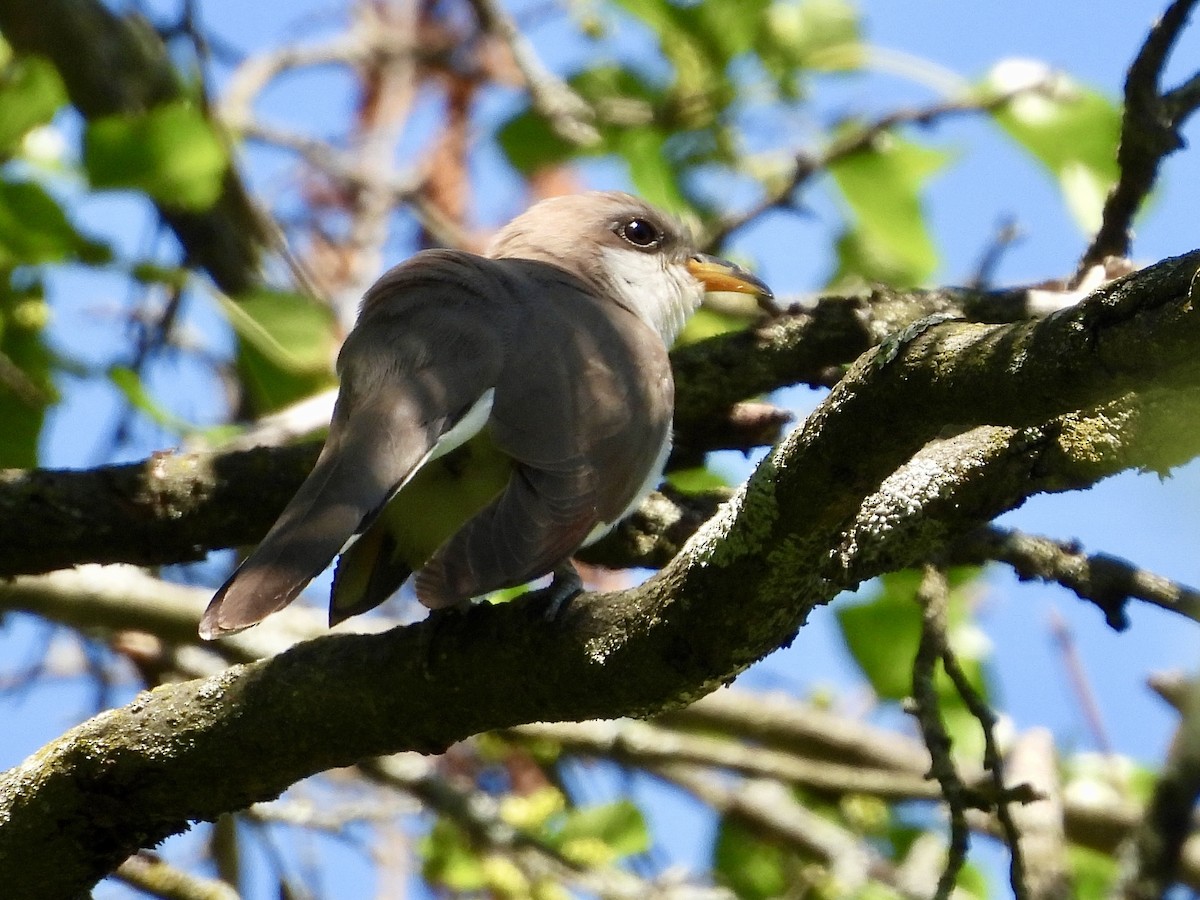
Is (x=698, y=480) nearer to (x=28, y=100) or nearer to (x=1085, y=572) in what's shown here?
(x=1085, y=572)

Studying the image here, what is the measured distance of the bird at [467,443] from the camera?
287 centimetres

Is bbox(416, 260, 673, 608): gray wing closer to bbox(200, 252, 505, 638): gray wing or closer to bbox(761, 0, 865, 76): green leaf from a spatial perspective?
bbox(200, 252, 505, 638): gray wing

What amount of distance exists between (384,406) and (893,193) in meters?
2.51

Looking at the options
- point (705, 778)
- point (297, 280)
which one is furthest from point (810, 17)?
point (705, 778)

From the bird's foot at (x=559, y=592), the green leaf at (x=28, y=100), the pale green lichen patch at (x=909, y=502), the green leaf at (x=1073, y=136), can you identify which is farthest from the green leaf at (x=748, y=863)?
the green leaf at (x=28, y=100)

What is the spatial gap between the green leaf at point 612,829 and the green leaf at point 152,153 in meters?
2.14

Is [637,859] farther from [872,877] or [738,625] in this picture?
[738,625]

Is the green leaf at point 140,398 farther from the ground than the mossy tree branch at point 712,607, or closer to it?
farther from the ground

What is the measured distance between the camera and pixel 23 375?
3.88 metres

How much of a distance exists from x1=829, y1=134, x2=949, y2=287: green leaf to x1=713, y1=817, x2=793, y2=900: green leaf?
1.96 meters

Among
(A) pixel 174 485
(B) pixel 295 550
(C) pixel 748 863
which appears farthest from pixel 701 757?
(B) pixel 295 550

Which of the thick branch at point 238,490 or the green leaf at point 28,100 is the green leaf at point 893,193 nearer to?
the thick branch at point 238,490

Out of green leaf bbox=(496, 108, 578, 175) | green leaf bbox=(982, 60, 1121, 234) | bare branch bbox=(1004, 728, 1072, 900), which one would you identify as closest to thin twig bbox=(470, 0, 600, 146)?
green leaf bbox=(496, 108, 578, 175)

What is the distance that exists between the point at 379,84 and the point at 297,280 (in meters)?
4.61
